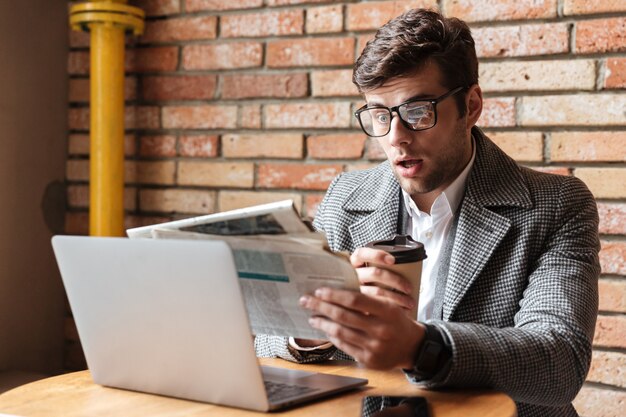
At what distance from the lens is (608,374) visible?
83.7 inches

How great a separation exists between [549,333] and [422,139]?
0.51 m

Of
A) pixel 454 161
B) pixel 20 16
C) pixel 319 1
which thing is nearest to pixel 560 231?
pixel 454 161

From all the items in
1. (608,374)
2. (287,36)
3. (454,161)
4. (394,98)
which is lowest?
(608,374)

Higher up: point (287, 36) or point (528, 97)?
point (287, 36)

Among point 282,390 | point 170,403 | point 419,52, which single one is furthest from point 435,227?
point 170,403

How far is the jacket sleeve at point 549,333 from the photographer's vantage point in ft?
4.28

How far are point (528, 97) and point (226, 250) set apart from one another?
4.45 feet

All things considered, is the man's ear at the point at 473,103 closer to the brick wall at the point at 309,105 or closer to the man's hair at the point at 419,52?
the man's hair at the point at 419,52

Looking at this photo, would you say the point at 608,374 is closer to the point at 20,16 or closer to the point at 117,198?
the point at 117,198

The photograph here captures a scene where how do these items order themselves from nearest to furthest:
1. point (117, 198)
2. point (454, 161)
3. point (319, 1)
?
point (454, 161) → point (319, 1) → point (117, 198)

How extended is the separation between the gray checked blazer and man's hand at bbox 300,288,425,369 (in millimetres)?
102

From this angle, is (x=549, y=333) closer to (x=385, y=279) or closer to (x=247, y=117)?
(x=385, y=279)

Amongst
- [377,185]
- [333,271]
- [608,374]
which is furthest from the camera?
[608,374]

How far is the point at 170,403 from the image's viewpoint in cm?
126
